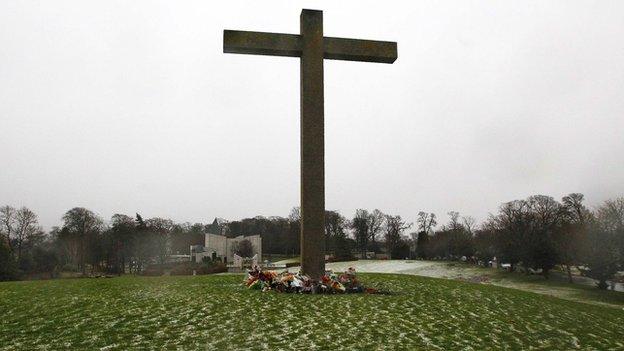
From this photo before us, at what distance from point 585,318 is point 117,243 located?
6567 centimetres

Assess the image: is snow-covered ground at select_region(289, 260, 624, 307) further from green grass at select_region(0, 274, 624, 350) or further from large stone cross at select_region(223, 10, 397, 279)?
large stone cross at select_region(223, 10, 397, 279)

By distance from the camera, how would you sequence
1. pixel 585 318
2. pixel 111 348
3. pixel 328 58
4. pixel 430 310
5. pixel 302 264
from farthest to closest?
1. pixel 328 58
2. pixel 302 264
3. pixel 585 318
4. pixel 430 310
5. pixel 111 348

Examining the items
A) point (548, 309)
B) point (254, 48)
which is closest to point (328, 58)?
point (254, 48)

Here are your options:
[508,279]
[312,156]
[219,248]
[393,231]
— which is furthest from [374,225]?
[312,156]

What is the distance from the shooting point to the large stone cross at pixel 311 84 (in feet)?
49.1

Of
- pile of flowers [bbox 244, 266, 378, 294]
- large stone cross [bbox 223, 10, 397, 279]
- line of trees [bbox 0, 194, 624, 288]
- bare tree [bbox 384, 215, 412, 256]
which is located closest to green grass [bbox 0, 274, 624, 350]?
pile of flowers [bbox 244, 266, 378, 294]

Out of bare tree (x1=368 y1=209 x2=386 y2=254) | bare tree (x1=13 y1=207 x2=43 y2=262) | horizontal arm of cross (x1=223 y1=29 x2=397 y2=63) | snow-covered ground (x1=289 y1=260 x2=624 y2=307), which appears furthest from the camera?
bare tree (x1=368 y1=209 x2=386 y2=254)

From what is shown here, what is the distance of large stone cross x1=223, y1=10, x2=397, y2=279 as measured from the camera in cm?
1496

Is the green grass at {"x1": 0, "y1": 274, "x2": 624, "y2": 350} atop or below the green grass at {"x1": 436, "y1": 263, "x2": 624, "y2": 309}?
atop

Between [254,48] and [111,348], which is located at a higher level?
[254,48]

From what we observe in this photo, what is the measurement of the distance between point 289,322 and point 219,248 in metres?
93.1

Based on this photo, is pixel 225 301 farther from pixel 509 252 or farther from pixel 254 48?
pixel 509 252

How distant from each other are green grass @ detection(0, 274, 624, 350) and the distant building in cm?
7855

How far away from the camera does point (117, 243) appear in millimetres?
→ 67812
